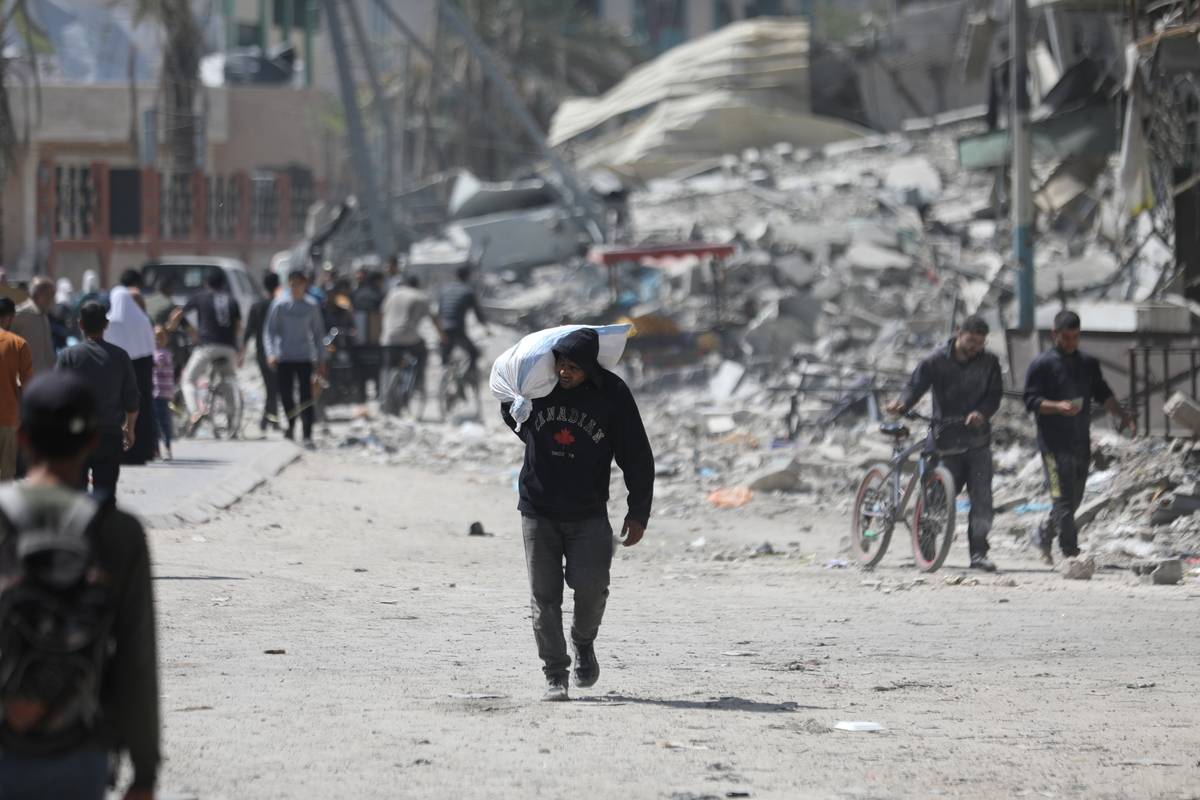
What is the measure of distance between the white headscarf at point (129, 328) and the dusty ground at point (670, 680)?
1758 mm

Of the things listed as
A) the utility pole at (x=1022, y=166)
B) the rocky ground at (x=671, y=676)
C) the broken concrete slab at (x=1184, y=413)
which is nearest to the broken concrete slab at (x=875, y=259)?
the utility pole at (x=1022, y=166)

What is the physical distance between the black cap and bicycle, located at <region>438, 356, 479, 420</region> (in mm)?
18551

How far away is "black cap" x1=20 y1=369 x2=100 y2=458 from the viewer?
136 inches

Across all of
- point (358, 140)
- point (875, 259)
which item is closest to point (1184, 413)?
point (875, 259)

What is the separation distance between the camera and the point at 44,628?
337 centimetres

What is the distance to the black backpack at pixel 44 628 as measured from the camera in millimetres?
3342

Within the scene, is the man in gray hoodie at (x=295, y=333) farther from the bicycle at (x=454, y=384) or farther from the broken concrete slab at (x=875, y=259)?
the broken concrete slab at (x=875, y=259)

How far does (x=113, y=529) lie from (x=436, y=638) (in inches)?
211

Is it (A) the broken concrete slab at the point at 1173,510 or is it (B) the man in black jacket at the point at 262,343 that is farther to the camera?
(B) the man in black jacket at the point at 262,343

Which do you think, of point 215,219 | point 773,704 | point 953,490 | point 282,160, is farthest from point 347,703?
point 282,160

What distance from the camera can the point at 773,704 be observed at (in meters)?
7.27

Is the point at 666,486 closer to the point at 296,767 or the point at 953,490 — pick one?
the point at 953,490

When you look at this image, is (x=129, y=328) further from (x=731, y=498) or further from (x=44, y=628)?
(x=44, y=628)

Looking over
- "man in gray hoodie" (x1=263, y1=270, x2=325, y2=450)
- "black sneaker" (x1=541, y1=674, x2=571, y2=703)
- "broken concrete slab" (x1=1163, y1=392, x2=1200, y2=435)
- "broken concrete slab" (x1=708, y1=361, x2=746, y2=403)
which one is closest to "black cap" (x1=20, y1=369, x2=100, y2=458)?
"black sneaker" (x1=541, y1=674, x2=571, y2=703)
